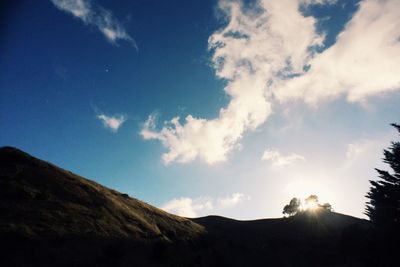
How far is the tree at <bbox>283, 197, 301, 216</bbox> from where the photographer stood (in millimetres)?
116312

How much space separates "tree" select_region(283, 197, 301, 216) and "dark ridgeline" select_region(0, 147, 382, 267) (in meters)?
41.9

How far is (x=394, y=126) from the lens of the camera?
1576 inches

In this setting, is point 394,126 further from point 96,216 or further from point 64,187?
point 64,187

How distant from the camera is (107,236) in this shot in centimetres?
3547

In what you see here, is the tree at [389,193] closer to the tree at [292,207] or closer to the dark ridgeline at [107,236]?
the dark ridgeline at [107,236]

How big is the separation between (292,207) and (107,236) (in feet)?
321

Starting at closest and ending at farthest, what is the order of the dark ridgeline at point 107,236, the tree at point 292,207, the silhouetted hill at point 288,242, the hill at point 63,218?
1. the hill at point 63,218
2. the dark ridgeline at point 107,236
3. the silhouetted hill at point 288,242
4. the tree at point 292,207

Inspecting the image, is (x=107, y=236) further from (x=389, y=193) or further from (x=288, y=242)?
(x=288, y=242)

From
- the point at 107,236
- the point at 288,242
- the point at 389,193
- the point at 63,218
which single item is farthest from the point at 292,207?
the point at 63,218

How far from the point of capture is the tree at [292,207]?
116m

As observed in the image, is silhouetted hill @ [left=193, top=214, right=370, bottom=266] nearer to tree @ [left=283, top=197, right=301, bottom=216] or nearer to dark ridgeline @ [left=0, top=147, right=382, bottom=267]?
dark ridgeline @ [left=0, top=147, right=382, bottom=267]

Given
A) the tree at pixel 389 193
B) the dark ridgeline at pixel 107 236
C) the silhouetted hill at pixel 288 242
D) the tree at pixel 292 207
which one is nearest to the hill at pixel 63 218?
the dark ridgeline at pixel 107 236

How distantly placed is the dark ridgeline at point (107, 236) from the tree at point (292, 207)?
4195cm

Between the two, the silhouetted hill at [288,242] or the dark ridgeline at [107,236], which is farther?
the silhouetted hill at [288,242]
